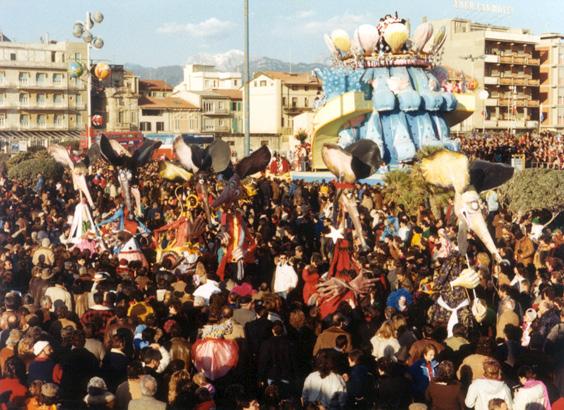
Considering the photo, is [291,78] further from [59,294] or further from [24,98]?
[59,294]

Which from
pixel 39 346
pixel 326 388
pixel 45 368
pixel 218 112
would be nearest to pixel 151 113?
pixel 218 112

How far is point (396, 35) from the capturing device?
99.5 feet

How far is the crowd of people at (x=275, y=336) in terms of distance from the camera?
680cm

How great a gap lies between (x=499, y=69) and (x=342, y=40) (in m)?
39.3

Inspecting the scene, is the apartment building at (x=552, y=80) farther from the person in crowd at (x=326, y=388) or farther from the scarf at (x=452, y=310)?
the person in crowd at (x=326, y=388)

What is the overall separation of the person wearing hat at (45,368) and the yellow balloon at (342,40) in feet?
84.6

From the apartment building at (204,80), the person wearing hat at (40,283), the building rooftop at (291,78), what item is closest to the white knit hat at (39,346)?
the person wearing hat at (40,283)

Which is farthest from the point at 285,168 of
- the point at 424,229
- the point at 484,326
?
the point at 484,326

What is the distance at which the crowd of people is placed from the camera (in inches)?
268

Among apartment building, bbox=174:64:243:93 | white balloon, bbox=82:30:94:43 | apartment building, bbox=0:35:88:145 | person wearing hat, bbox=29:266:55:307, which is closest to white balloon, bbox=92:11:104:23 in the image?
white balloon, bbox=82:30:94:43

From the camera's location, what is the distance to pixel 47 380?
7.08 m

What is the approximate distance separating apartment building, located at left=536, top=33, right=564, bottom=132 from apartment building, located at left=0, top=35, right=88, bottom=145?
35.6 metres

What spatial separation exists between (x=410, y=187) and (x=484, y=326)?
1031cm

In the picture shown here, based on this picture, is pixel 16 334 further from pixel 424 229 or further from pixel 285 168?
pixel 285 168
